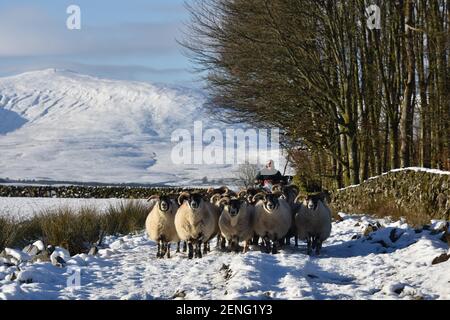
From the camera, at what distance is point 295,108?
93.1ft

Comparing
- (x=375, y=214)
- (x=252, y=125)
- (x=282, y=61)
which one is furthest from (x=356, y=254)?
(x=252, y=125)

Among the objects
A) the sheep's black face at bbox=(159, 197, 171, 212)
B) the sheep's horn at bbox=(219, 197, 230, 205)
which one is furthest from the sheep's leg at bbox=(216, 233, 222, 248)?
the sheep's black face at bbox=(159, 197, 171, 212)

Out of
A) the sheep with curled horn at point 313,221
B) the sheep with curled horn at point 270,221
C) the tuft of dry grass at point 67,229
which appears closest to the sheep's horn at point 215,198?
the sheep with curled horn at point 270,221

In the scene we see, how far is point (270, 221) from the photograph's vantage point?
14953 mm

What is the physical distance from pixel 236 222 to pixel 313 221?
5.07ft

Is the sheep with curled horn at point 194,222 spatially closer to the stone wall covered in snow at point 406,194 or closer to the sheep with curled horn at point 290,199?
the sheep with curled horn at point 290,199

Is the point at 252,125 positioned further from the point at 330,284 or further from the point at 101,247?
the point at 330,284

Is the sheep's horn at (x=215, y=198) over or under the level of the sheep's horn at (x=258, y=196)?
under

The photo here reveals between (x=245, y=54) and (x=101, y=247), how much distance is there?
11457mm

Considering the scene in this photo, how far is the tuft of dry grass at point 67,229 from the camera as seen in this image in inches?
706

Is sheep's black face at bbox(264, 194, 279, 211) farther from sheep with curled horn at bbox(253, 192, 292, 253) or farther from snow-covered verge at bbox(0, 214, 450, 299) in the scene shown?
snow-covered verge at bbox(0, 214, 450, 299)

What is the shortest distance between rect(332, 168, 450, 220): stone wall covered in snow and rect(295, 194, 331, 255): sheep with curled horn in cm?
324

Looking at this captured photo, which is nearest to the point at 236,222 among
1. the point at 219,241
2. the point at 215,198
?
the point at 219,241

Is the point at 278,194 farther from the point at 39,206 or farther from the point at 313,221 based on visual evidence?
the point at 39,206
